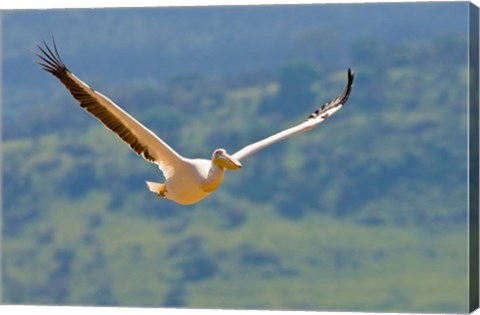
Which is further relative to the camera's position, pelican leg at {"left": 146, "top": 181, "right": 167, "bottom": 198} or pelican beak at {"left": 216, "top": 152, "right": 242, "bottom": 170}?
pelican leg at {"left": 146, "top": 181, "right": 167, "bottom": 198}

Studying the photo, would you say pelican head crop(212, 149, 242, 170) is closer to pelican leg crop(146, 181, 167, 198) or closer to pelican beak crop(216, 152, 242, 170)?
pelican beak crop(216, 152, 242, 170)

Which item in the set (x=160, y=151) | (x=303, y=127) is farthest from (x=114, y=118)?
(x=303, y=127)

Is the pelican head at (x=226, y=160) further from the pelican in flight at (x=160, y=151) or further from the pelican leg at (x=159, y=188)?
the pelican leg at (x=159, y=188)

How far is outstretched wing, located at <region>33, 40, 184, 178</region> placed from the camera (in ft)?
37.3

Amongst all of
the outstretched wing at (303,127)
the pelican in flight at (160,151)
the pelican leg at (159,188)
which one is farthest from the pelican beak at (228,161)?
the pelican leg at (159,188)

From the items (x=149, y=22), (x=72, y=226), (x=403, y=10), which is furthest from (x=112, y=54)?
(x=403, y=10)

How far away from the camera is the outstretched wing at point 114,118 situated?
448 inches

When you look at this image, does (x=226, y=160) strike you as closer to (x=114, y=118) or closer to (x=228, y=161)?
(x=228, y=161)

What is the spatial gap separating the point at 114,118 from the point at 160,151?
43cm

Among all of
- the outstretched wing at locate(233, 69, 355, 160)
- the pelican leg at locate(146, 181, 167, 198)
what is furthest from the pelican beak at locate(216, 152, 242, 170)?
the pelican leg at locate(146, 181, 167, 198)

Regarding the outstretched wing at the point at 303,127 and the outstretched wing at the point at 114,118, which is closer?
the outstretched wing at the point at 114,118

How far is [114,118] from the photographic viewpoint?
11.8 metres

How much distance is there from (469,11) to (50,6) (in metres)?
3.26

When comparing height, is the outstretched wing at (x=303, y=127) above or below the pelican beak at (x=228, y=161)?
above
